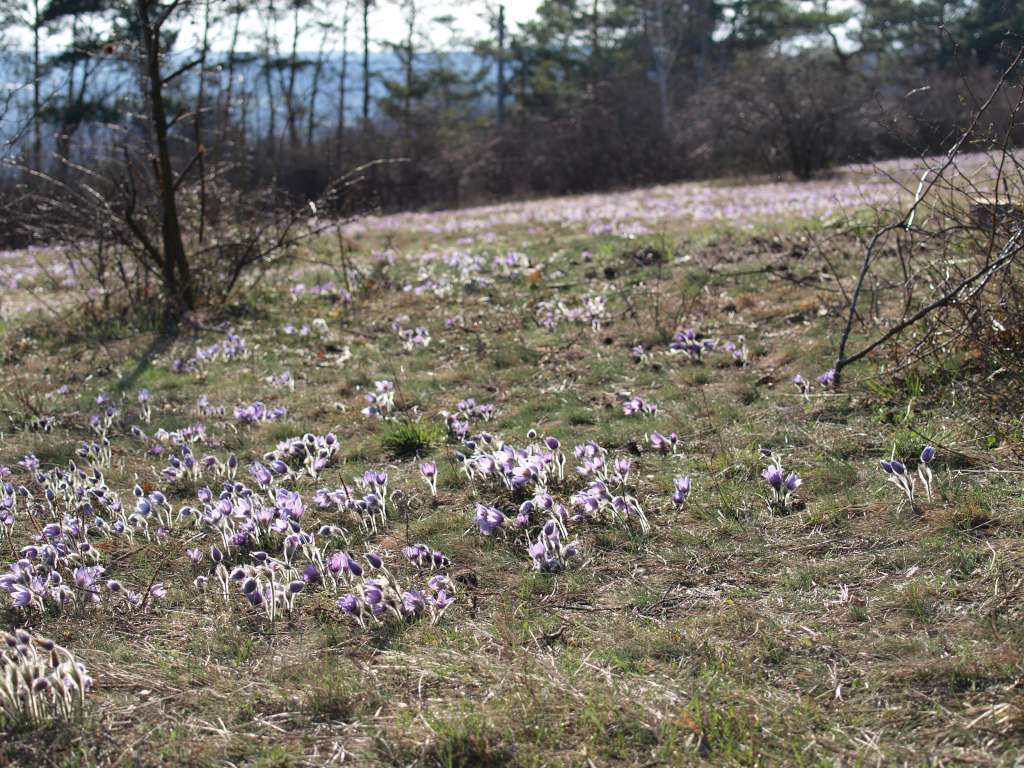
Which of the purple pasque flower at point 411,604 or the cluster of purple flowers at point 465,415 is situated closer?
the purple pasque flower at point 411,604

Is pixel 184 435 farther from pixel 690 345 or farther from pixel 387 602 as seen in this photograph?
pixel 690 345

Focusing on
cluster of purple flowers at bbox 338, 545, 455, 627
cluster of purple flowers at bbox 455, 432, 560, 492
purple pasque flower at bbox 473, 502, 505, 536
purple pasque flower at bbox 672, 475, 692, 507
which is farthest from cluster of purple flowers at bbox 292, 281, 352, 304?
cluster of purple flowers at bbox 338, 545, 455, 627

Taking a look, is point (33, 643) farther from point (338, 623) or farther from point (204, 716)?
point (338, 623)

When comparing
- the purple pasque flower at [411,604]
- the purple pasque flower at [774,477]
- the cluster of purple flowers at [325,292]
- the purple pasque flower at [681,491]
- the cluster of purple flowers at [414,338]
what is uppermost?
the cluster of purple flowers at [325,292]

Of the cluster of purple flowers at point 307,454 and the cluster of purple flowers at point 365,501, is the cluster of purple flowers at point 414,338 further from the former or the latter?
the cluster of purple flowers at point 365,501

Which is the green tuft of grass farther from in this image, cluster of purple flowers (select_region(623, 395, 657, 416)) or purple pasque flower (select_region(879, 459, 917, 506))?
purple pasque flower (select_region(879, 459, 917, 506))

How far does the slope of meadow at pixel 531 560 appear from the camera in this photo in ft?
8.70

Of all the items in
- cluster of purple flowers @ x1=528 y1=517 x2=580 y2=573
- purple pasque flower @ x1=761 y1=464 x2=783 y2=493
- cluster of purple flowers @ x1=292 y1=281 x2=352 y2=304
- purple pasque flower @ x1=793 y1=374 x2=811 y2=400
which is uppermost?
cluster of purple flowers @ x1=292 y1=281 x2=352 y2=304

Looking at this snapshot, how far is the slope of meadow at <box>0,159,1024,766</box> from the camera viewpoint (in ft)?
8.70

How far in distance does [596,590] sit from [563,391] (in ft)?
10.4

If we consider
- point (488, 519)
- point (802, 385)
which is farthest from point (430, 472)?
point (802, 385)

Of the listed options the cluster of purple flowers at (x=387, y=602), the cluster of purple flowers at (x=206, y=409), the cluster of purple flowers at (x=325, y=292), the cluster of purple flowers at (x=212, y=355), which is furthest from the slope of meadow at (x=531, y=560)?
the cluster of purple flowers at (x=325, y=292)

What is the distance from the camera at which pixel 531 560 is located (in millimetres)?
3848

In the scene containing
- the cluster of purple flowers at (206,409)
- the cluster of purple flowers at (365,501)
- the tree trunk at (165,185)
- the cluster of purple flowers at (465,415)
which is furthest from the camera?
the tree trunk at (165,185)
